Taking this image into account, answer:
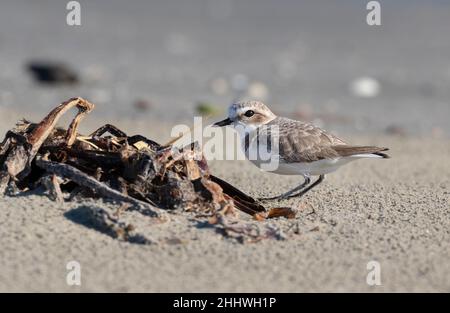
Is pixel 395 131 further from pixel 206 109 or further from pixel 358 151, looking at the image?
pixel 358 151

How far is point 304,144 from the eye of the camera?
6.89 meters

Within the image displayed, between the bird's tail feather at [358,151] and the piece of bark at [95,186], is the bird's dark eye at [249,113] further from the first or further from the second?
the piece of bark at [95,186]

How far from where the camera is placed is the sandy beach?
477 centimetres

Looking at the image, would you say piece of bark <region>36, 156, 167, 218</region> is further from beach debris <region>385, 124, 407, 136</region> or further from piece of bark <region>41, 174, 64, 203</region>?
beach debris <region>385, 124, 407, 136</region>

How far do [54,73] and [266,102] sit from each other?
3.77 m

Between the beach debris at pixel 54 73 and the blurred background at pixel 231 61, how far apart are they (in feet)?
0.08

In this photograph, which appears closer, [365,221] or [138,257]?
[138,257]

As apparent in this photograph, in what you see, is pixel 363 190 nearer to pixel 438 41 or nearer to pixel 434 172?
pixel 434 172

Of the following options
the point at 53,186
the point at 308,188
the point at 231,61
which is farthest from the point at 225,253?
the point at 231,61

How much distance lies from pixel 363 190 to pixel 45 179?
9.43 feet

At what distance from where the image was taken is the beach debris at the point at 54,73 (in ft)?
45.2

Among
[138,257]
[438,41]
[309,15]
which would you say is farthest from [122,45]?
[138,257]

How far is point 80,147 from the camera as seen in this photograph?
5855mm

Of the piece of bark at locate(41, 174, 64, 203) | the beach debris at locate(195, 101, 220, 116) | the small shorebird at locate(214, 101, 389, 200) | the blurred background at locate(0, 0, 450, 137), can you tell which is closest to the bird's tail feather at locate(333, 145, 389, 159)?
the small shorebird at locate(214, 101, 389, 200)
